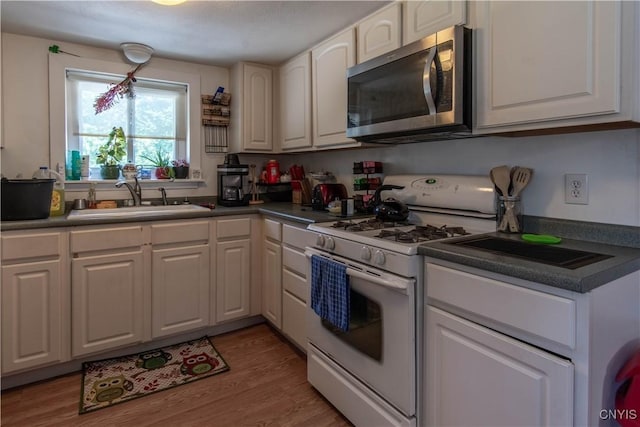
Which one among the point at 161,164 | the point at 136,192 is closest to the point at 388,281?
the point at 136,192

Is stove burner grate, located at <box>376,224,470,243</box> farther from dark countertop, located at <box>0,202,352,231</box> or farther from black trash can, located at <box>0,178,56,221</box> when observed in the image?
black trash can, located at <box>0,178,56,221</box>

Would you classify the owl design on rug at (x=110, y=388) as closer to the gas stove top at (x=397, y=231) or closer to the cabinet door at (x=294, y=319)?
the cabinet door at (x=294, y=319)

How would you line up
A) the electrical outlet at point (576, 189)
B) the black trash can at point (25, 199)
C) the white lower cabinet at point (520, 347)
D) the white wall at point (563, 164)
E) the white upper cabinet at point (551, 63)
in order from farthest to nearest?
the black trash can at point (25, 199)
the electrical outlet at point (576, 189)
the white wall at point (563, 164)
the white upper cabinet at point (551, 63)
the white lower cabinet at point (520, 347)

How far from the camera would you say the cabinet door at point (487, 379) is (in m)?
Answer: 1.02

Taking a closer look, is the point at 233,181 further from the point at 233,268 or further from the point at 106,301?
the point at 106,301

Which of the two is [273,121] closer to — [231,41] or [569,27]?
[231,41]

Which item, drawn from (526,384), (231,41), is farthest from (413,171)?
(231,41)

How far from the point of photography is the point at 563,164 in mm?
1531

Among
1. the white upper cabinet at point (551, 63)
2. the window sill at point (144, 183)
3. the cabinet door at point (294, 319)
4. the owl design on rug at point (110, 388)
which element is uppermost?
the white upper cabinet at point (551, 63)

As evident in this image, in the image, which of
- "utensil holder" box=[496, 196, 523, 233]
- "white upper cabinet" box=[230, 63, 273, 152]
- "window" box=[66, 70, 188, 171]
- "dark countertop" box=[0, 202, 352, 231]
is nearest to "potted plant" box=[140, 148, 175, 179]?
"window" box=[66, 70, 188, 171]

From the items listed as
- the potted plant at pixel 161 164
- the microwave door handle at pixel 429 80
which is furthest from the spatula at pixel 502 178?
the potted plant at pixel 161 164

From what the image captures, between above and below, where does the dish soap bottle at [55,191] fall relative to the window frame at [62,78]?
below

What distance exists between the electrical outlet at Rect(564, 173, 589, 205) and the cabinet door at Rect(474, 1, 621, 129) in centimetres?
34

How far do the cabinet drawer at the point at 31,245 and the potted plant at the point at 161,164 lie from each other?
3.31ft
